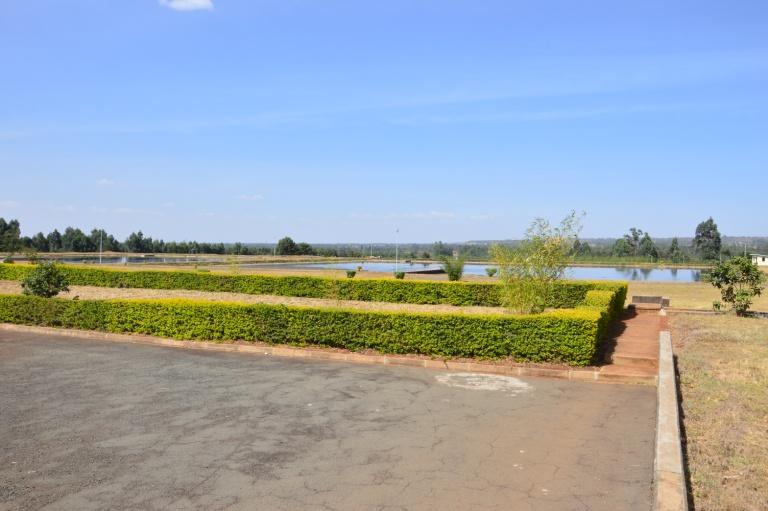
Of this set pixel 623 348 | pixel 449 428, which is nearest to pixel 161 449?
pixel 449 428

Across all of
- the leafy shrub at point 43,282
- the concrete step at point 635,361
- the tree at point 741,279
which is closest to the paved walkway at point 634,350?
the concrete step at point 635,361

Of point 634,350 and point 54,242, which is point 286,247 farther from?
point 634,350

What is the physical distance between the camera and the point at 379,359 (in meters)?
11.1

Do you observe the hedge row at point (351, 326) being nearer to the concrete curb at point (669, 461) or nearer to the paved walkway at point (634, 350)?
the paved walkway at point (634, 350)

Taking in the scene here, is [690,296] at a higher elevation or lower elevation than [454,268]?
lower

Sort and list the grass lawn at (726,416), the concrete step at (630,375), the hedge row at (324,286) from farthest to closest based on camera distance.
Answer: the hedge row at (324,286)
the concrete step at (630,375)
the grass lawn at (726,416)

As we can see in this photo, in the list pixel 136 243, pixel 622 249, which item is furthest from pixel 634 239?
pixel 136 243

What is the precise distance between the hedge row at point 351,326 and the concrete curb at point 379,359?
0.95 ft

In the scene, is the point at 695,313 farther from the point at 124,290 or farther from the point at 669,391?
the point at 124,290

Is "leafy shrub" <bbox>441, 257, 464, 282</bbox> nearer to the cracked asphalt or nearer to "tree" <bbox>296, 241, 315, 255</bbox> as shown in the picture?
the cracked asphalt

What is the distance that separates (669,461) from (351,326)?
24.4ft

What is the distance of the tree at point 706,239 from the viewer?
10094 cm

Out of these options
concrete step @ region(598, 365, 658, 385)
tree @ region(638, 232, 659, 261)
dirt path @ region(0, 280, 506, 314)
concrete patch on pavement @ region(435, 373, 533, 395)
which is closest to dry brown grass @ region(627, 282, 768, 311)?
dirt path @ region(0, 280, 506, 314)

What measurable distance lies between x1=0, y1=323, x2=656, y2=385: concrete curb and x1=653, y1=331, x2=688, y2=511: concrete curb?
1.91 m
